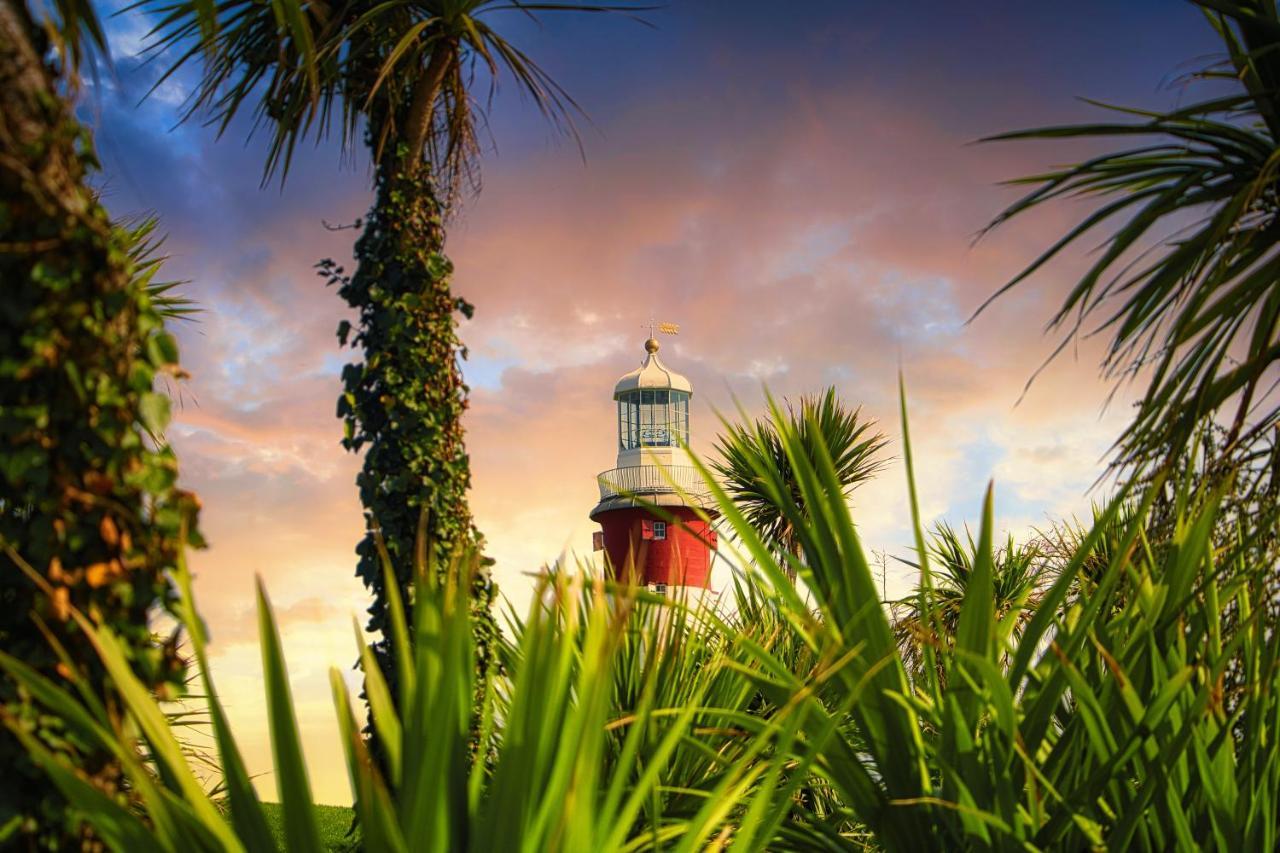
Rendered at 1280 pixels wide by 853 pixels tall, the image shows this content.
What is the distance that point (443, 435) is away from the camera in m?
5.63

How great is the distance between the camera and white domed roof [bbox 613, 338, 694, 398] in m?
21.0

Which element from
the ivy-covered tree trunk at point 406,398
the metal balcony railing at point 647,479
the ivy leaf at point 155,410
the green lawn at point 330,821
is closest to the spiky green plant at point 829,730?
the ivy leaf at point 155,410

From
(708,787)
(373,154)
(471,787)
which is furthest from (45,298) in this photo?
(373,154)

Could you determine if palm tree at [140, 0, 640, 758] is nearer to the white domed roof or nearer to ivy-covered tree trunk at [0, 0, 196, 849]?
ivy-covered tree trunk at [0, 0, 196, 849]

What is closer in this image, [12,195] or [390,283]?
[12,195]

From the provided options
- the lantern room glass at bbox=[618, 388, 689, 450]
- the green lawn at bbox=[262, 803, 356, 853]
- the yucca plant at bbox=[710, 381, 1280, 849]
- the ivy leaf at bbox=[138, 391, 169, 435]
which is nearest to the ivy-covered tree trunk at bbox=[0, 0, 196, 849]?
the ivy leaf at bbox=[138, 391, 169, 435]

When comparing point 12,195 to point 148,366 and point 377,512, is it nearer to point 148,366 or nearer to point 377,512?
point 148,366

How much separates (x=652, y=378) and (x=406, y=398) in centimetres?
1560

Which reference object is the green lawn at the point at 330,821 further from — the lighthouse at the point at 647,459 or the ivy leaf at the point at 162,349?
the lighthouse at the point at 647,459

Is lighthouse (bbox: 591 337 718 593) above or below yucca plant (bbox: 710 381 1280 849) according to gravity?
above

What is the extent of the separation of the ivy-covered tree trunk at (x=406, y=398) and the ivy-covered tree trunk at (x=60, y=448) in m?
3.36

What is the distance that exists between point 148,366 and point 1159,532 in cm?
370

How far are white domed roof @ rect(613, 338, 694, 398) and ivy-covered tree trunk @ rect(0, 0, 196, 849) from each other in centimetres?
1904

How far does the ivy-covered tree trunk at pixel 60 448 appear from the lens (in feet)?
6.05
